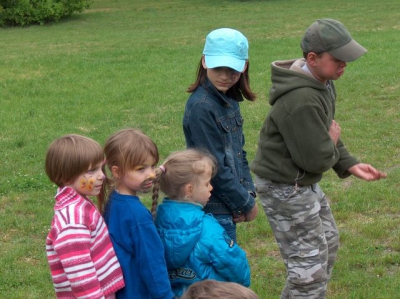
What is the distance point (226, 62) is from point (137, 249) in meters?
1.11

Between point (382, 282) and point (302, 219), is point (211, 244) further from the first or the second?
point (382, 282)

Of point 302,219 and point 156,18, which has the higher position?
point 302,219

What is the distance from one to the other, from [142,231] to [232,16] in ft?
81.2

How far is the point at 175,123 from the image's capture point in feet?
32.2

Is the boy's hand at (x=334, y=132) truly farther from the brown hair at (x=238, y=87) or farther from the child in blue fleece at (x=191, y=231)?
the child in blue fleece at (x=191, y=231)

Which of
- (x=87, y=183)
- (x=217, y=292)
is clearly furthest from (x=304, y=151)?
(x=217, y=292)

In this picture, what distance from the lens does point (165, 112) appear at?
10484mm

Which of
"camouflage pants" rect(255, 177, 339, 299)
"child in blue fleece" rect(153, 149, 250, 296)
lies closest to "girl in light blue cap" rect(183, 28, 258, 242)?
"camouflage pants" rect(255, 177, 339, 299)

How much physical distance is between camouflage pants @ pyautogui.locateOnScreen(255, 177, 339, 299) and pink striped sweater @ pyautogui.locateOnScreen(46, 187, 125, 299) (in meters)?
1.10

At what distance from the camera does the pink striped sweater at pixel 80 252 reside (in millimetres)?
2941

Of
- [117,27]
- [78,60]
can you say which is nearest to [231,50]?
[78,60]

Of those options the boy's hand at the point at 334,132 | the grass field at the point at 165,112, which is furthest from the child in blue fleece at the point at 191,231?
the grass field at the point at 165,112

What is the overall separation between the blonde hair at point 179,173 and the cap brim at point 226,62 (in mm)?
555

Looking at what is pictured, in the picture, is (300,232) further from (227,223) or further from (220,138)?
(220,138)
